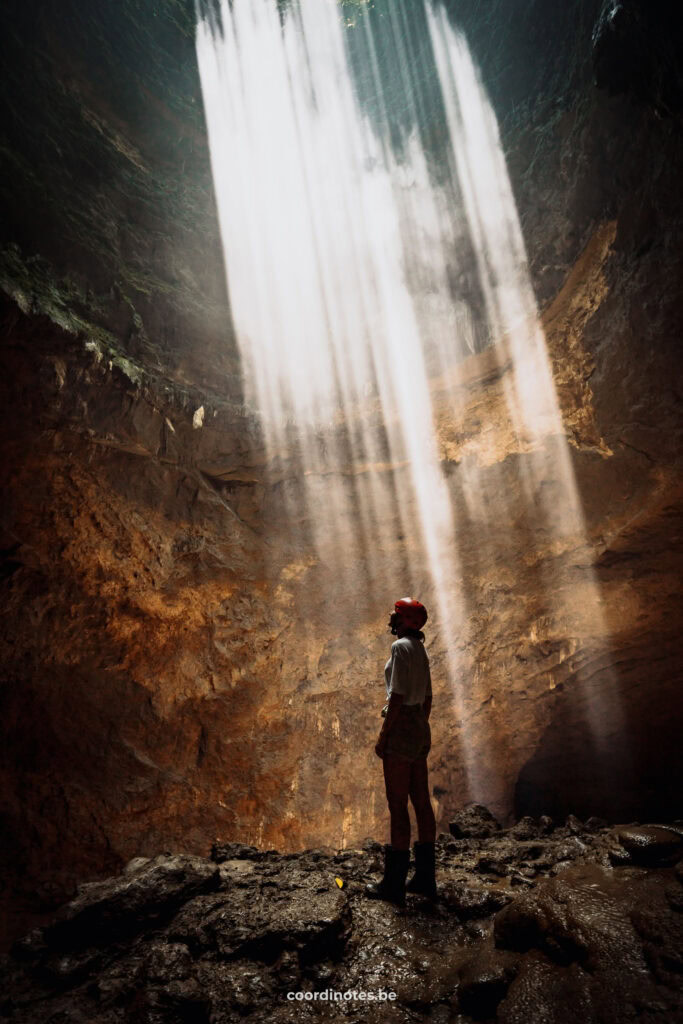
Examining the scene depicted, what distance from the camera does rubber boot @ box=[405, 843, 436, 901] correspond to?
2990mm

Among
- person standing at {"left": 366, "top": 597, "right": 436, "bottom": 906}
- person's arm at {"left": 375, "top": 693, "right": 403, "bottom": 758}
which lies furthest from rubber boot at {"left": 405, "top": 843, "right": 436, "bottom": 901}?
person's arm at {"left": 375, "top": 693, "right": 403, "bottom": 758}

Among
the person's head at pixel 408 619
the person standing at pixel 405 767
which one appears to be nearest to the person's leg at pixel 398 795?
the person standing at pixel 405 767

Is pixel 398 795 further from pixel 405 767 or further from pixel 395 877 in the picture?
pixel 395 877

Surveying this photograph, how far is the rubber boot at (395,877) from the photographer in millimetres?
2916

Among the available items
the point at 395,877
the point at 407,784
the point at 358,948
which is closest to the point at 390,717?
the point at 407,784

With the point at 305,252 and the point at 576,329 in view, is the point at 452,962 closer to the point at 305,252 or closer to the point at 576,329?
the point at 576,329

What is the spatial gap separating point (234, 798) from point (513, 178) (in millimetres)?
7976

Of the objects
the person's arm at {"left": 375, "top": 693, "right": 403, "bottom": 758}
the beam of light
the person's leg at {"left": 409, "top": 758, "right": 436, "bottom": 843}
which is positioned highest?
the beam of light

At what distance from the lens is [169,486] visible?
5.49m

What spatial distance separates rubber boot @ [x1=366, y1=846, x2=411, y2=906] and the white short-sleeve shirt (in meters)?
0.85

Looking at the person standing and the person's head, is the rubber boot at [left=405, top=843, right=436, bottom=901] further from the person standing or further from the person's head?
the person's head

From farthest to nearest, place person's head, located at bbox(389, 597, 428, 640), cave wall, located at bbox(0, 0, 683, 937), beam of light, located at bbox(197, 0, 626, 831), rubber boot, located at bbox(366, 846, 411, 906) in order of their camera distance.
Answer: beam of light, located at bbox(197, 0, 626, 831) < cave wall, located at bbox(0, 0, 683, 937) < person's head, located at bbox(389, 597, 428, 640) < rubber boot, located at bbox(366, 846, 411, 906)

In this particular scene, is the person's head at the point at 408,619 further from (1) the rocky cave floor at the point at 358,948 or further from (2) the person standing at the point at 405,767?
(1) the rocky cave floor at the point at 358,948

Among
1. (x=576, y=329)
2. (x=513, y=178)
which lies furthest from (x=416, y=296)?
(x=576, y=329)
